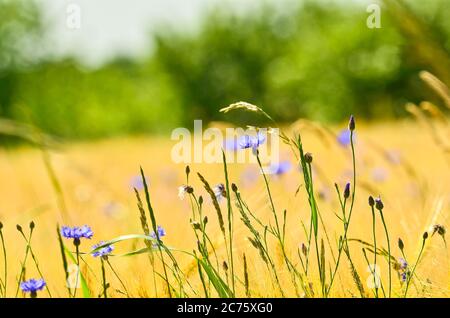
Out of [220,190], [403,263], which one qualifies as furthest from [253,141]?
[403,263]

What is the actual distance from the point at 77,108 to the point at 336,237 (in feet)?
73.3

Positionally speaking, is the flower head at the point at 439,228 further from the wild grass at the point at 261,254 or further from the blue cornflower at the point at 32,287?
the blue cornflower at the point at 32,287

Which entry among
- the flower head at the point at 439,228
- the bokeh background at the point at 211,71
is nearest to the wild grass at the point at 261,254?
the flower head at the point at 439,228

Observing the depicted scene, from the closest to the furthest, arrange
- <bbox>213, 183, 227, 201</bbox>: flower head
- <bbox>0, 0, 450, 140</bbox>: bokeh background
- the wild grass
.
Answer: the wild grass < <bbox>213, 183, 227, 201</bbox>: flower head < <bbox>0, 0, 450, 140</bbox>: bokeh background

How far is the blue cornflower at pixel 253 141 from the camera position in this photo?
1.21 metres

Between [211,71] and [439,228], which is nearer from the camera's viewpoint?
[439,228]

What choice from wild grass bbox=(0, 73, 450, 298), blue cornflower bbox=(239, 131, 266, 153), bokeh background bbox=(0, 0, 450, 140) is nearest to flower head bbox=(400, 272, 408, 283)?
wild grass bbox=(0, 73, 450, 298)

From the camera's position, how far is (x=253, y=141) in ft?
4.07

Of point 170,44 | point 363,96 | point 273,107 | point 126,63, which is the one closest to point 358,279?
point 363,96

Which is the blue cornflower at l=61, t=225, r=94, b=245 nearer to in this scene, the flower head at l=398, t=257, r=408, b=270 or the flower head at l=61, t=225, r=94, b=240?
the flower head at l=61, t=225, r=94, b=240

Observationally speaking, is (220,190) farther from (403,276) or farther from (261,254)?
(403,276)

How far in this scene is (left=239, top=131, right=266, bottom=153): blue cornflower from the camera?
121cm
